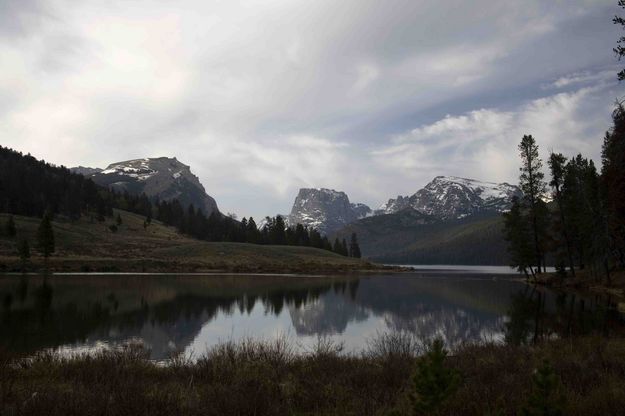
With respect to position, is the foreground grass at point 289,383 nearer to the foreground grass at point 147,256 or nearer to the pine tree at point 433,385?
the pine tree at point 433,385

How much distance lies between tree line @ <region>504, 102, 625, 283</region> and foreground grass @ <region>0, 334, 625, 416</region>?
1608 inches

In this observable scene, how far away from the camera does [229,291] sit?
55656 mm

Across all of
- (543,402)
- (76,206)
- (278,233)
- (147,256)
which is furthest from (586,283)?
(76,206)

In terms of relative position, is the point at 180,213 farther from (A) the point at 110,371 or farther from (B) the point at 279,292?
(A) the point at 110,371

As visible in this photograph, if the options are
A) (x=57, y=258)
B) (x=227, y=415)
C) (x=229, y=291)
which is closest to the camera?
(x=227, y=415)

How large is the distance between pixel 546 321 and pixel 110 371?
29.1 metres

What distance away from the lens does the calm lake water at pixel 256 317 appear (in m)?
24.6

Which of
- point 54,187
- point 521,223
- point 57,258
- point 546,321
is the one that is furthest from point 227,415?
point 54,187

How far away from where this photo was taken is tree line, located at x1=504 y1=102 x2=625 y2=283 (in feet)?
176

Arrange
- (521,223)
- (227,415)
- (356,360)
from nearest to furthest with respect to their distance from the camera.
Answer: (227,415) → (356,360) → (521,223)

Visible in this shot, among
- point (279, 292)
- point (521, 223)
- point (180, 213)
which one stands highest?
point (180, 213)

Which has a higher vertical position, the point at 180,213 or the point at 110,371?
the point at 180,213

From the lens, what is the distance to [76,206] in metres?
155

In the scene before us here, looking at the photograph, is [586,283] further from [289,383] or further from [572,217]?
[289,383]
